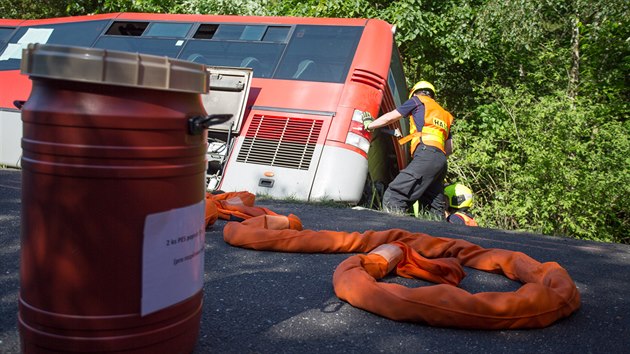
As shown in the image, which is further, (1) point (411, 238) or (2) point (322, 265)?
(1) point (411, 238)

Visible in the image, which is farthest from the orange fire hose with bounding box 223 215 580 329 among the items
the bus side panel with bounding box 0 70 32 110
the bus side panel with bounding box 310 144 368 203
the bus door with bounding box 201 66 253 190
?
the bus side panel with bounding box 0 70 32 110

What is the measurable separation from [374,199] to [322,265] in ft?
13.6

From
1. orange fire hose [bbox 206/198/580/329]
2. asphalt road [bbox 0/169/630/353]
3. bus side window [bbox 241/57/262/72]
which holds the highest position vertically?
bus side window [bbox 241/57/262/72]

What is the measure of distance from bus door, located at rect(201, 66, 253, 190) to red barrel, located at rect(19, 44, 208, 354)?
16.1ft

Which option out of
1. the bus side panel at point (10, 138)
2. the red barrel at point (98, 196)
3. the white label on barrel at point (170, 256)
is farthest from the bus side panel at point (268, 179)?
the red barrel at point (98, 196)

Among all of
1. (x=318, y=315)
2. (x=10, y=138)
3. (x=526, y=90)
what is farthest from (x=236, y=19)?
(x=526, y=90)

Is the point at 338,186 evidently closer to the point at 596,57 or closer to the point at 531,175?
the point at 531,175

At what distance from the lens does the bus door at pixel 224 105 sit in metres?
6.75


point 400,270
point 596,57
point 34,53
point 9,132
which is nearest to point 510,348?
point 400,270

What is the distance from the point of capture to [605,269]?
154 inches

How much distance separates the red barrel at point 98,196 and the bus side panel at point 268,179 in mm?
4525

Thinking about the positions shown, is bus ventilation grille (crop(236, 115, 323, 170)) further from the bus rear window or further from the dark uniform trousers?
the dark uniform trousers

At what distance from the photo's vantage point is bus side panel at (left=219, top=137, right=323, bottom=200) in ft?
20.8

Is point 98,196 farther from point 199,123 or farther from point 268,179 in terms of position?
point 268,179
